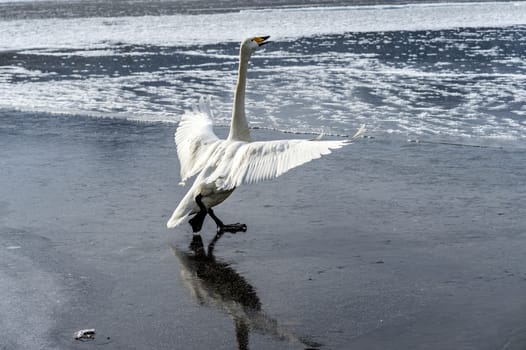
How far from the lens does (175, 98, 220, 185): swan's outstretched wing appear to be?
26.6ft

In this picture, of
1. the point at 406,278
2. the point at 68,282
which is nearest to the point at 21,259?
the point at 68,282

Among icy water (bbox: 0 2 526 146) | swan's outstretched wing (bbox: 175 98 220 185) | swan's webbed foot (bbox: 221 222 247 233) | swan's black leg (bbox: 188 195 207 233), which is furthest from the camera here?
icy water (bbox: 0 2 526 146)

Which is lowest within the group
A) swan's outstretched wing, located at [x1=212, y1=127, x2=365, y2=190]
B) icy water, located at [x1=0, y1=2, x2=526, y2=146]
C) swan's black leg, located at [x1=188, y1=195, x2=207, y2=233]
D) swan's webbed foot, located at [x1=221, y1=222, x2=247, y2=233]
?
icy water, located at [x1=0, y1=2, x2=526, y2=146]

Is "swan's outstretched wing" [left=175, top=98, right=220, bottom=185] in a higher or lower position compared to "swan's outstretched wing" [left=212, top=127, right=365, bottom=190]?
lower

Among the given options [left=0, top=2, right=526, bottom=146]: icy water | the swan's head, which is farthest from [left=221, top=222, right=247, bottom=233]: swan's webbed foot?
[left=0, top=2, right=526, bottom=146]: icy water

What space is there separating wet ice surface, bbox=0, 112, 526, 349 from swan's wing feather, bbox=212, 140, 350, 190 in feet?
1.97

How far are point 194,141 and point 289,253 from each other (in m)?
2.05

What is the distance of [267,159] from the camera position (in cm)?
701

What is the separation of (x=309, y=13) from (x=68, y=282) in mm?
47184

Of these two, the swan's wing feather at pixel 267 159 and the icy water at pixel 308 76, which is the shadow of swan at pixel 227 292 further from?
the icy water at pixel 308 76

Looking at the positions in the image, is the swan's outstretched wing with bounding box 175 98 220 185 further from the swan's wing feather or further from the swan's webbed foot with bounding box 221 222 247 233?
the swan's wing feather

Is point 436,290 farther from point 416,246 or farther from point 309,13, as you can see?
point 309,13

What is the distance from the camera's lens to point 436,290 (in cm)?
597

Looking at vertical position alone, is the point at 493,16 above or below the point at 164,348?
below
